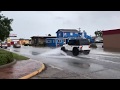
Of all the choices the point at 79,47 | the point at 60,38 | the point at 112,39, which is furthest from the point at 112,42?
the point at 60,38

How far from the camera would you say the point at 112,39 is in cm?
4453

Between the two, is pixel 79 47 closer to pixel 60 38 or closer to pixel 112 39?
pixel 112 39

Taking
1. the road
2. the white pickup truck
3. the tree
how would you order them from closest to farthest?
the road → the tree → the white pickup truck

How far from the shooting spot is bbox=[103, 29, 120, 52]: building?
42.5m

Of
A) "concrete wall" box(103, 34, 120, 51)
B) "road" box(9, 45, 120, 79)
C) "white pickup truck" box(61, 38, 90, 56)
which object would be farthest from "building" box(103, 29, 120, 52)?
"road" box(9, 45, 120, 79)

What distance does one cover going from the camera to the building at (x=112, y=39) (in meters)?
42.5

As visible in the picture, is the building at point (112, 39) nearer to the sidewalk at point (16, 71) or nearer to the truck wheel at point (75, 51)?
the truck wheel at point (75, 51)

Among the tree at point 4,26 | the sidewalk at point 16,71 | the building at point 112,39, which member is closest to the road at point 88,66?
the sidewalk at point 16,71

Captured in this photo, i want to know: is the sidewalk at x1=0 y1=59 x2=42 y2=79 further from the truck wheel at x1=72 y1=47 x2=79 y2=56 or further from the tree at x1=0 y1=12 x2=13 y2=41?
the truck wheel at x1=72 y1=47 x2=79 y2=56
